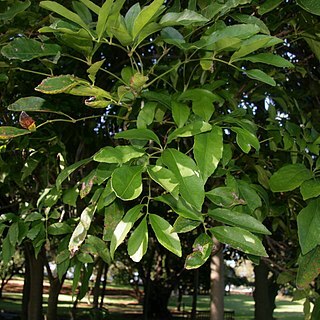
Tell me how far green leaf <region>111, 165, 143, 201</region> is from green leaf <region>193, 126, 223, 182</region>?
0.48 ft

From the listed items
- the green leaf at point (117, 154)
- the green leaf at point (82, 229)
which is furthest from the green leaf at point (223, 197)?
the green leaf at point (82, 229)

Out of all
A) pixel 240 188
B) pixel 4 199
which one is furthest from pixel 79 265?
pixel 4 199

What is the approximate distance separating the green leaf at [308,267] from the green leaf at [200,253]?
1.27ft

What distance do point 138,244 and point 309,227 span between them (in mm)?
471

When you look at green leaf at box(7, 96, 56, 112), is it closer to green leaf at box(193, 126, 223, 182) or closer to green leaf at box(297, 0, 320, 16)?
green leaf at box(193, 126, 223, 182)

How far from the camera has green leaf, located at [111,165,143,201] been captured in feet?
3.16

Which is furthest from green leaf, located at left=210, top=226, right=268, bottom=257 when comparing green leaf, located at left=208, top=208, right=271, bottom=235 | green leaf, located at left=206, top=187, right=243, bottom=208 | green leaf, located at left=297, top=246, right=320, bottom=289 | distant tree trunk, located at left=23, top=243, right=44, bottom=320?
distant tree trunk, located at left=23, top=243, right=44, bottom=320

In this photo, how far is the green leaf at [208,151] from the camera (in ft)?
3.58

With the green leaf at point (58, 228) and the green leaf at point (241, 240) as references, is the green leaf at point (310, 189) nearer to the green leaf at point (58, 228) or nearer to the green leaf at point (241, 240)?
the green leaf at point (241, 240)

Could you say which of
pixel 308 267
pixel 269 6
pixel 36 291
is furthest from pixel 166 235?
pixel 36 291

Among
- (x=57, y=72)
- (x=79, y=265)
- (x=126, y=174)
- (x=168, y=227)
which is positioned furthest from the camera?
(x=57, y=72)

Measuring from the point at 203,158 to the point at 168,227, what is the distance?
7.0 inches

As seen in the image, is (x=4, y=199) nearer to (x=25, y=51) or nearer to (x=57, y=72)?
(x=57, y=72)

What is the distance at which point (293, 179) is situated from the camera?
1.39 metres
